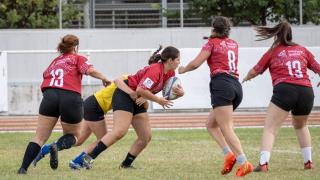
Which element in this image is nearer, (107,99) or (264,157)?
(264,157)

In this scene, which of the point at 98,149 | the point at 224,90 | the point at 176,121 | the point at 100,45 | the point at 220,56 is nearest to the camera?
the point at 224,90

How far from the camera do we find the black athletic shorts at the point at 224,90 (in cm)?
1222

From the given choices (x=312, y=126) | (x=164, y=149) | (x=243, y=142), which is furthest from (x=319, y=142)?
(x=312, y=126)

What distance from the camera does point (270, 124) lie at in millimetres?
12812

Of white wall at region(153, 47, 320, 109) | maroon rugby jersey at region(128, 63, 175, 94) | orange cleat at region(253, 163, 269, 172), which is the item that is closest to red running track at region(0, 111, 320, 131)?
white wall at region(153, 47, 320, 109)

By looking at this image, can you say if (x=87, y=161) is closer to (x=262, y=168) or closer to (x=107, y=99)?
(x=107, y=99)

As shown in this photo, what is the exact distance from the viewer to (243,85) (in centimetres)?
2869

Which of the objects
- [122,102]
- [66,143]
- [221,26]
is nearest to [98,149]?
[66,143]

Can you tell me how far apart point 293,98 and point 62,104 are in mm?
3007

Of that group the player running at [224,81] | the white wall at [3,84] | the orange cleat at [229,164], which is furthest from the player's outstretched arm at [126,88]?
the white wall at [3,84]

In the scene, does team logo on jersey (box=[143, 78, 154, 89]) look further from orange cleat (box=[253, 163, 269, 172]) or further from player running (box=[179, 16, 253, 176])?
orange cleat (box=[253, 163, 269, 172])

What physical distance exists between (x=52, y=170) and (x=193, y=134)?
8061 millimetres

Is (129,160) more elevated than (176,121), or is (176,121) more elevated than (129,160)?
(129,160)

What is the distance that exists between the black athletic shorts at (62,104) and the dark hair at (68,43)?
572mm
